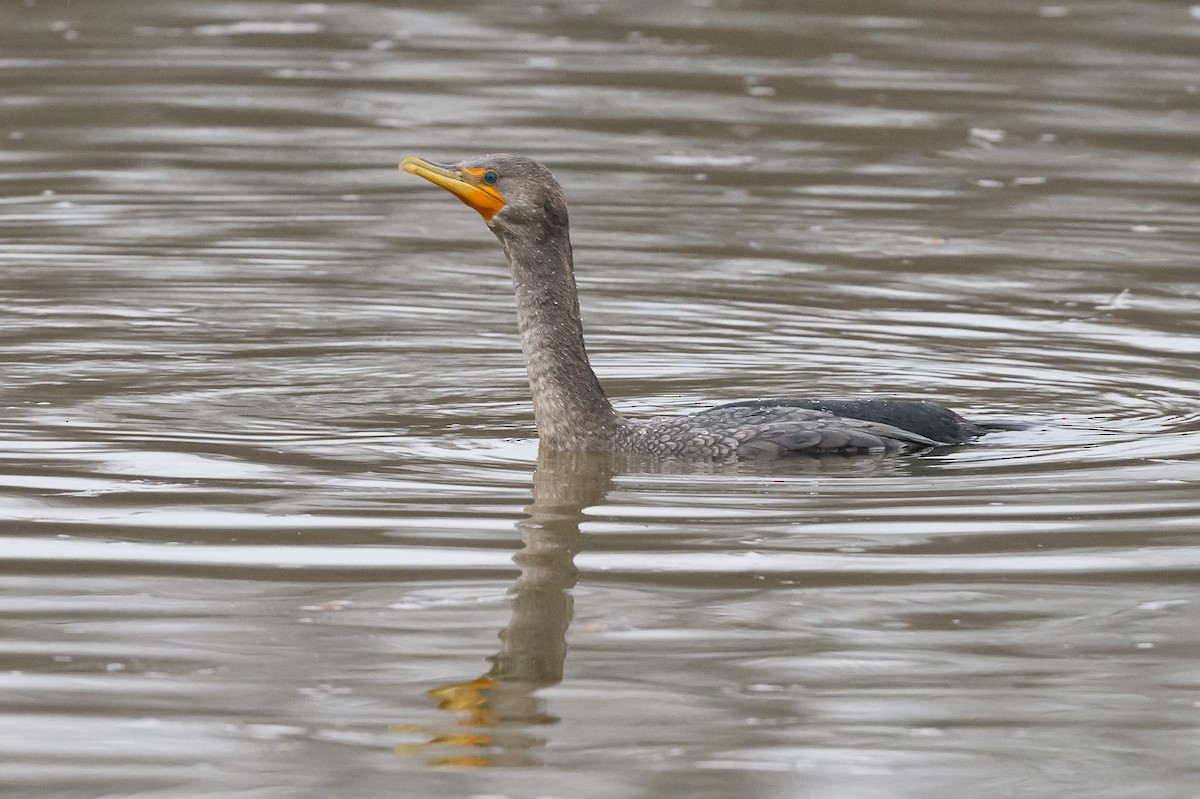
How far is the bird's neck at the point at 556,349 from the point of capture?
8.18 metres

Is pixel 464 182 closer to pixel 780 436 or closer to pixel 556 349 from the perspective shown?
pixel 556 349

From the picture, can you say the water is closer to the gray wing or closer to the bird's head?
the gray wing

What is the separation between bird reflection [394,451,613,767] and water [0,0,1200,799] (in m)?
0.02

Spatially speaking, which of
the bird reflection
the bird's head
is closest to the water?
the bird reflection

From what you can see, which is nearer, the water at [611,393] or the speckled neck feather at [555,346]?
the water at [611,393]

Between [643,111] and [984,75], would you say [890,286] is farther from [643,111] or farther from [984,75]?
[984,75]

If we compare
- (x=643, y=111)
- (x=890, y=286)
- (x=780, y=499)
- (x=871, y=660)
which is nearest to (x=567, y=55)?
(x=643, y=111)

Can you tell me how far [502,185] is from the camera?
26.2 feet

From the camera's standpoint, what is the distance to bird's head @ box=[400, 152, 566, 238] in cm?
793

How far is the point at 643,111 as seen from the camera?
16.5 metres

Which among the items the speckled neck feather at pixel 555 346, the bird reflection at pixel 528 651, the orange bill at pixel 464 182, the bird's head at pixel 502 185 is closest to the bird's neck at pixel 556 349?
the speckled neck feather at pixel 555 346

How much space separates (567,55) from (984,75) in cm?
364

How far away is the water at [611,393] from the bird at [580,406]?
0.15m

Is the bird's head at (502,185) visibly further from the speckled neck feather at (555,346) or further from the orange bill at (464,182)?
the speckled neck feather at (555,346)
